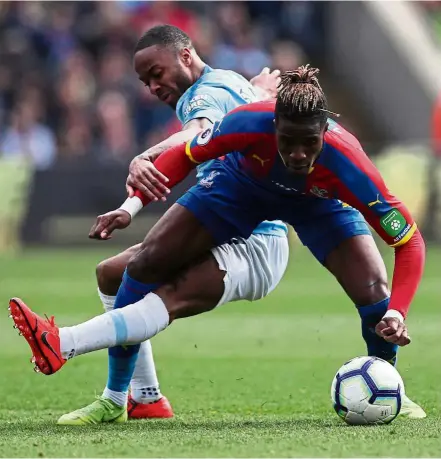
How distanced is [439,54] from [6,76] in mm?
7708

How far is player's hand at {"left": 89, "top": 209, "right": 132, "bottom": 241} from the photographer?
5383mm

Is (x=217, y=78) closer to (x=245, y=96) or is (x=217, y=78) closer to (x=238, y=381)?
(x=245, y=96)

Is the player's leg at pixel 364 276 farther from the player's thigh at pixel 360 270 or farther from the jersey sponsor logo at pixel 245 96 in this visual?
the jersey sponsor logo at pixel 245 96

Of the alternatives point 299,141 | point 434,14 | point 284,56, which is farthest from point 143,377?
point 434,14

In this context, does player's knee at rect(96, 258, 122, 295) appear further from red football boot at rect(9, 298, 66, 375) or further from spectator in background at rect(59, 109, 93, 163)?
spectator in background at rect(59, 109, 93, 163)

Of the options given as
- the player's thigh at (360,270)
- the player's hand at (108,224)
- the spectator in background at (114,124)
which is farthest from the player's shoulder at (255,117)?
the spectator in background at (114,124)

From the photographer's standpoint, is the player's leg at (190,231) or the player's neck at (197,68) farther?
the player's neck at (197,68)

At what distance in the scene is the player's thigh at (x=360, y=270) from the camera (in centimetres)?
591

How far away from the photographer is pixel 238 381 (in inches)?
296

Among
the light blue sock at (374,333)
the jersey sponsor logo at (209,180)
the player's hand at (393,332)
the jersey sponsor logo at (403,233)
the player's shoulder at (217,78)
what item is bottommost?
the light blue sock at (374,333)

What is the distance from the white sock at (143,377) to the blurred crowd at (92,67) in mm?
10387

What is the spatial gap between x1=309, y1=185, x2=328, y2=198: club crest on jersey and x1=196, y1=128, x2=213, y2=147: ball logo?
54 centimetres

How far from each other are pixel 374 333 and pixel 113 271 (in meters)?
1.37

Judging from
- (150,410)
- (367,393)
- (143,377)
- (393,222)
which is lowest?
(150,410)
